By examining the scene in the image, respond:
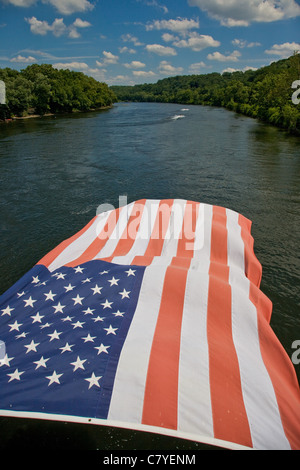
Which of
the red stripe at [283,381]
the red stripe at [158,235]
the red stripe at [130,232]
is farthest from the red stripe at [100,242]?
the red stripe at [283,381]

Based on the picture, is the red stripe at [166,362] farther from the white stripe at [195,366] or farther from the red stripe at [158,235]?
the red stripe at [158,235]

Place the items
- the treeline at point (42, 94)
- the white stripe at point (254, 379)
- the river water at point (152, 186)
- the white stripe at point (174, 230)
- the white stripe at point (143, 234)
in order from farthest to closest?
1. the treeline at point (42, 94)
2. the river water at point (152, 186)
3. the white stripe at point (174, 230)
4. the white stripe at point (143, 234)
5. the white stripe at point (254, 379)

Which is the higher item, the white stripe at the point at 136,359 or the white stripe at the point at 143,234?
the white stripe at the point at 143,234

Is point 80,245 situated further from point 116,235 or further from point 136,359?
point 136,359

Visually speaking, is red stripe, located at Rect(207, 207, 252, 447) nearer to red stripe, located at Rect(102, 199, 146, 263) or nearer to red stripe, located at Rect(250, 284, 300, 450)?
red stripe, located at Rect(250, 284, 300, 450)

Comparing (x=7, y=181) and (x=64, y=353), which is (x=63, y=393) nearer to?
(x=64, y=353)
